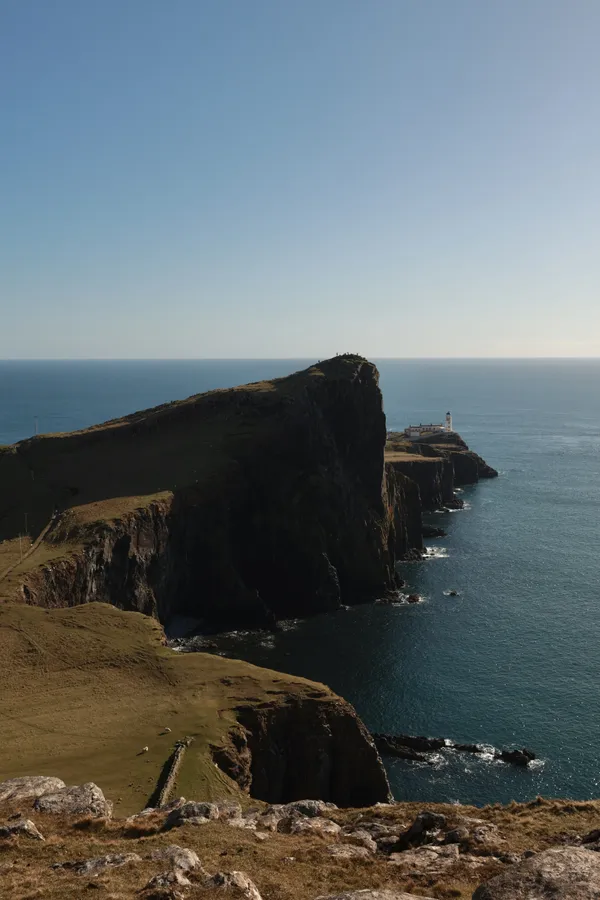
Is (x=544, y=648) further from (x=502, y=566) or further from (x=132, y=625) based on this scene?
(x=132, y=625)

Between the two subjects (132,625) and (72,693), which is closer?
(72,693)

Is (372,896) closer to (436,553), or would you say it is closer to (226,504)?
(226,504)

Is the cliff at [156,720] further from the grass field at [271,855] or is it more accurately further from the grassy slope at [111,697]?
the grass field at [271,855]

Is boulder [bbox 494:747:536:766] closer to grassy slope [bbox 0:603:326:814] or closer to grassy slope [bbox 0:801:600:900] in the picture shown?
grassy slope [bbox 0:603:326:814]

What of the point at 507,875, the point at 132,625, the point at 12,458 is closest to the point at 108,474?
the point at 12,458

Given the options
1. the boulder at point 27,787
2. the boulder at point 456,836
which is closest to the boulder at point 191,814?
the boulder at point 27,787

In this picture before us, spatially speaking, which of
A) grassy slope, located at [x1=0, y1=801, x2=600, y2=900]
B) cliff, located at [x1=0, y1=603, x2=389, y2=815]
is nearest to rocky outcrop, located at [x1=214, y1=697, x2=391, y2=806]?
cliff, located at [x1=0, y1=603, x2=389, y2=815]
